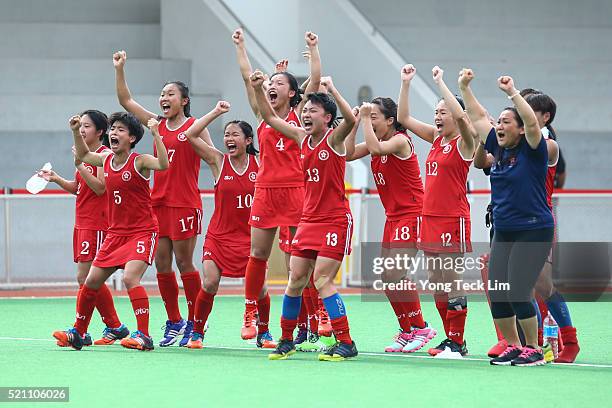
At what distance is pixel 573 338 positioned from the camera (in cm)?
927

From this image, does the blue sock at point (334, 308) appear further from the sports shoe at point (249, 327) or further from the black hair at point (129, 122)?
the black hair at point (129, 122)

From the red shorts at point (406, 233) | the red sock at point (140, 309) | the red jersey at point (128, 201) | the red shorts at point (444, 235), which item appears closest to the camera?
the red shorts at point (444, 235)

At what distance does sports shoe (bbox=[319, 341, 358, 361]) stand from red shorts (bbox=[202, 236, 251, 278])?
151cm

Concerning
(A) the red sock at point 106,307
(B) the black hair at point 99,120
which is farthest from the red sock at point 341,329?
(B) the black hair at point 99,120

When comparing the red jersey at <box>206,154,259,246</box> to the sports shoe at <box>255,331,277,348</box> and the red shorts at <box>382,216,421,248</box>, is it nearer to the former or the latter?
the sports shoe at <box>255,331,277,348</box>

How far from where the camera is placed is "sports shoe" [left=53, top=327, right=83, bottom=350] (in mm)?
9859

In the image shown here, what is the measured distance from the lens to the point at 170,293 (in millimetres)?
10602

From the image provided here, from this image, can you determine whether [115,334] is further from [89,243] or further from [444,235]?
[444,235]

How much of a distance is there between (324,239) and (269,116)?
1.03 m

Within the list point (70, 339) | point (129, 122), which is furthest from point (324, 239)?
point (70, 339)

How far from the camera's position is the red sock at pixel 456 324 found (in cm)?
959

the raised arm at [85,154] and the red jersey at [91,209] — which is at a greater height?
the raised arm at [85,154]

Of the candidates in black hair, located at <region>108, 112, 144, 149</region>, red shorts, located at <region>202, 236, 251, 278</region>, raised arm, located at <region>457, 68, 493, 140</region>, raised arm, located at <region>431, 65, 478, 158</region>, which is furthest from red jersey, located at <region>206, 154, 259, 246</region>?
raised arm, located at <region>457, 68, 493, 140</region>

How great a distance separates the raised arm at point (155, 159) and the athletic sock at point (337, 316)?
5.81 ft
